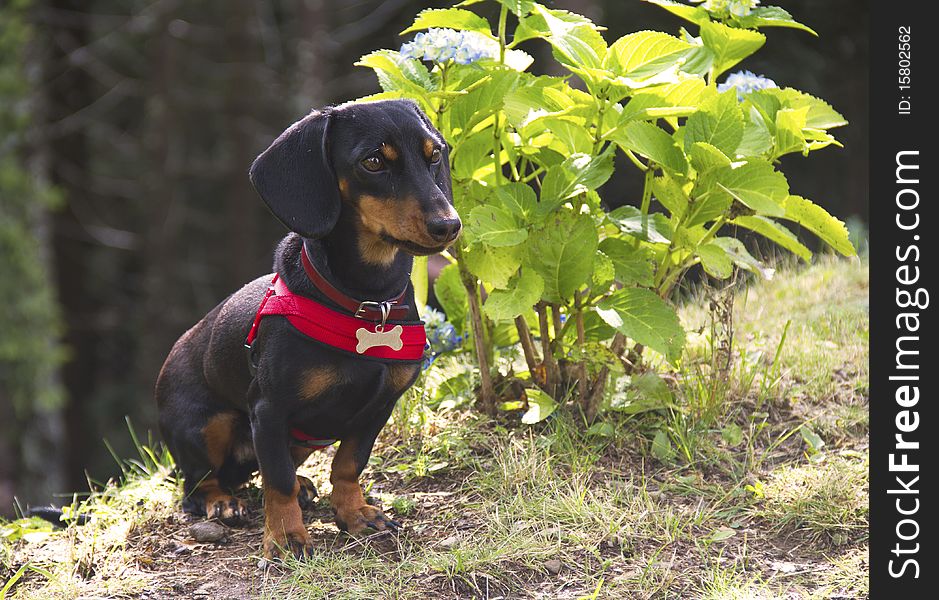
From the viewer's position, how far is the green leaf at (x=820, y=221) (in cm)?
335

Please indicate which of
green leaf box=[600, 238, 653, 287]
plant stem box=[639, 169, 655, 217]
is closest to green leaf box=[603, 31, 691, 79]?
plant stem box=[639, 169, 655, 217]

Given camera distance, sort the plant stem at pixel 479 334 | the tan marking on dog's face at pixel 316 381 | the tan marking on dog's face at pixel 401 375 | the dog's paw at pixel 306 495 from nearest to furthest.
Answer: the tan marking on dog's face at pixel 316 381 → the tan marking on dog's face at pixel 401 375 → the dog's paw at pixel 306 495 → the plant stem at pixel 479 334

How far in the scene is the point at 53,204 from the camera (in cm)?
955

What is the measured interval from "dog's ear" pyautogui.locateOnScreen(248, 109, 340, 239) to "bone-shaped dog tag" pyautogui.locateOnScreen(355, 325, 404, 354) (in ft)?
1.13

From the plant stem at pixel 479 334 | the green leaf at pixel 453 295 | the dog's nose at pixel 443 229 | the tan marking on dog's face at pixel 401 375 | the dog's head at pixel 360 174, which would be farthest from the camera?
the green leaf at pixel 453 295

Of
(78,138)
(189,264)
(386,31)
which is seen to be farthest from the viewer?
(189,264)

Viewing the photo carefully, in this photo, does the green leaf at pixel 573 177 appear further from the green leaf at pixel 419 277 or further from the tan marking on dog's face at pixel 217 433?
the tan marking on dog's face at pixel 217 433

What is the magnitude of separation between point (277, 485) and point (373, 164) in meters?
1.04

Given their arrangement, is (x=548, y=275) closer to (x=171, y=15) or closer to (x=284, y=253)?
(x=284, y=253)

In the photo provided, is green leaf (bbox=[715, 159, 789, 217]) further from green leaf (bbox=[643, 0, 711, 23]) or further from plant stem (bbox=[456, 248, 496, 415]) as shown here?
plant stem (bbox=[456, 248, 496, 415])

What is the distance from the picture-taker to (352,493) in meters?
3.30

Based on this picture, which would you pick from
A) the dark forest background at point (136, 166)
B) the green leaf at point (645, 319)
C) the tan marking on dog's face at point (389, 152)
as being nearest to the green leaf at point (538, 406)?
the green leaf at point (645, 319)

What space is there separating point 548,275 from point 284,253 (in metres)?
0.93

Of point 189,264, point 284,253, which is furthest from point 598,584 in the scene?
point 189,264
